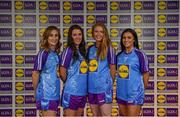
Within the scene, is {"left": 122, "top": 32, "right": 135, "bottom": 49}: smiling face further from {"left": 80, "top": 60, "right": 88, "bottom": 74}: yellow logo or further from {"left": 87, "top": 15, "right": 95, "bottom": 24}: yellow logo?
{"left": 87, "top": 15, "right": 95, "bottom": 24}: yellow logo

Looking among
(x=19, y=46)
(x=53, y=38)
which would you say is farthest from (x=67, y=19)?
(x=53, y=38)

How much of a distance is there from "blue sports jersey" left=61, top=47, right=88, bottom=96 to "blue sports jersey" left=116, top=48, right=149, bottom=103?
0.39 meters

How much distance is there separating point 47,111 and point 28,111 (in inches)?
57.5

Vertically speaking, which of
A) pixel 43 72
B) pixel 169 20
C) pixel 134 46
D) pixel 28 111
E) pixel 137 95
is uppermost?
pixel 169 20

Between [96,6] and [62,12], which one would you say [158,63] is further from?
[62,12]

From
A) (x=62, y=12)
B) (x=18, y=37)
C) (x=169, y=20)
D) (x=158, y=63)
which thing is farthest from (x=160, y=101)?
(x=18, y=37)

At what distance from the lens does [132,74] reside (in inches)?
135

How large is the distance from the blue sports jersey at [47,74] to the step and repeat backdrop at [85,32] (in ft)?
4.49

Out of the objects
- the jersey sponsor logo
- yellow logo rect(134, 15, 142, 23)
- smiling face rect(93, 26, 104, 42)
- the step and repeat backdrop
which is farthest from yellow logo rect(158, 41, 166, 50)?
the jersey sponsor logo

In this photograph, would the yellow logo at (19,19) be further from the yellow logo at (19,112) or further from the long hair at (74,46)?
the long hair at (74,46)

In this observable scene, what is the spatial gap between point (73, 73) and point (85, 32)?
1366mm

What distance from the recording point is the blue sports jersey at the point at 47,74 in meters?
3.26

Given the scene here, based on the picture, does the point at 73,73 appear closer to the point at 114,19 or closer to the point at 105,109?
the point at 105,109

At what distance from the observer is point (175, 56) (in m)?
4.68
